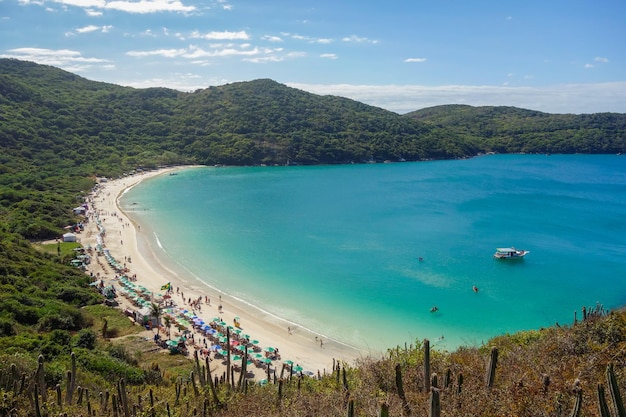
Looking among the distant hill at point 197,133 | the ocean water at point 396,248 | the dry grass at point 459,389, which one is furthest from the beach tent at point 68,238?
the dry grass at point 459,389

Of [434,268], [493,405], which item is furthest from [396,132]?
[493,405]

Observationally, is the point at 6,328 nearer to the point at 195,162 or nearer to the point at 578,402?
the point at 578,402

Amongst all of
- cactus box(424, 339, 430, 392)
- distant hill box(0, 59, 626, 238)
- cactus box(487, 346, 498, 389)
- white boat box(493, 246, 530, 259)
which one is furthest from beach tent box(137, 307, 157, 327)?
white boat box(493, 246, 530, 259)

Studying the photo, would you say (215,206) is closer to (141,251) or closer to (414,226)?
(141,251)

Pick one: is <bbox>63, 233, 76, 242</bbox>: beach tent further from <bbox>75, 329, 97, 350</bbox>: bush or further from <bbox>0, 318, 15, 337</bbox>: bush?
<bbox>75, 329, 97, 350</bbox>: bush

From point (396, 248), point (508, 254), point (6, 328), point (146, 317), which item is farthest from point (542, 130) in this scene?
point (6, 328)

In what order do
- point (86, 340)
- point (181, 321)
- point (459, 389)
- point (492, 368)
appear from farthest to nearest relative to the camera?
point (181, 321) < point (86, 340) < point (459, 389) < point (492, 368)
